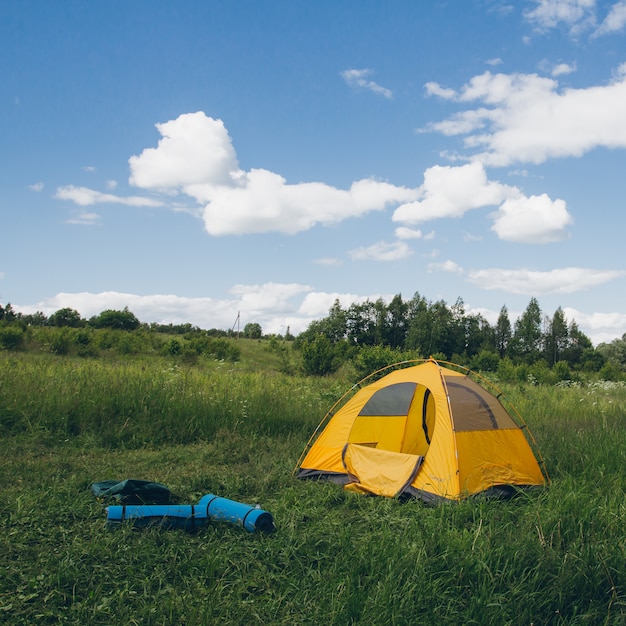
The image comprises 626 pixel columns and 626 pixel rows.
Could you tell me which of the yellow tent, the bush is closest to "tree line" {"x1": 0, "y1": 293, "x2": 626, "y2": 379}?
the bush

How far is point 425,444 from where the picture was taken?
6828 mm

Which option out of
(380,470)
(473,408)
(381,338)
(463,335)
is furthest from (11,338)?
A: (463,335)

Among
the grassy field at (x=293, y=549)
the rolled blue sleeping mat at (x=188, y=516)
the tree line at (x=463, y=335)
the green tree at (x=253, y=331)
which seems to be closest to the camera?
the grassy field at (x=293, y=549)

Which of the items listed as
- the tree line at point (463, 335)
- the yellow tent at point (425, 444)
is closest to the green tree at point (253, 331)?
the tree line at point (463, 335)

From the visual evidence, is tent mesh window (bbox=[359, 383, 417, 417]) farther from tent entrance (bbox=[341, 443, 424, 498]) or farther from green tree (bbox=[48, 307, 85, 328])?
green tree (bbox=[48, 307, 85, 328])

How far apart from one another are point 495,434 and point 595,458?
1.46m

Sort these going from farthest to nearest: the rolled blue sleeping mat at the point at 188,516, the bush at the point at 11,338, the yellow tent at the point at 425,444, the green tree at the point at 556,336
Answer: the green tree at the point at 556,336
the bush at the point at 11,338
the yellow tent at the point at 425,444
the rolled blue sleeping mat at the point at 188,516

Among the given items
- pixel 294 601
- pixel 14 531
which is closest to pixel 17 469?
pixel 14 531

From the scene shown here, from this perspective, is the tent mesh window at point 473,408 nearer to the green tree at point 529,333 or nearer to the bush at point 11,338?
the bush at point 11,338

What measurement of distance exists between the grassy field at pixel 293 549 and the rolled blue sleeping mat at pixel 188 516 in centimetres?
8

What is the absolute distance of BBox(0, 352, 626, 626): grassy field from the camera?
10.4 ft

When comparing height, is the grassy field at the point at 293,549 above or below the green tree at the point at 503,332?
below

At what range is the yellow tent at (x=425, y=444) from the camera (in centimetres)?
525

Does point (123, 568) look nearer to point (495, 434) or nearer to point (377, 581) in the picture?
point (377, 581)
